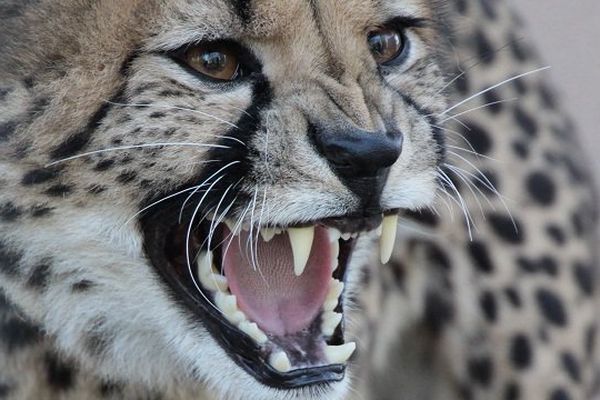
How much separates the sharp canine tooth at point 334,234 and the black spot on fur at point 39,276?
41cm

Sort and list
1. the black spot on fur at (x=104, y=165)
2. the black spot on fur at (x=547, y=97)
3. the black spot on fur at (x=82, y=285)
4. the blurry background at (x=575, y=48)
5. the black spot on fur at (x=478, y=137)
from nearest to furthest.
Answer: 1. the black spot on fur at (x=104, y=165)
2. the black spot on fur at (x=82, y=285)
3. the black spot on fur at (x=478, y=137)
4. the black spot on fur at (x=547, y=97)
5. the blurry background at (x=575, y=48)

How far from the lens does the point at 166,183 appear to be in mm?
2057

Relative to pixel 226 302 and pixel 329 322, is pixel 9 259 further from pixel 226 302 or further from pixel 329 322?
pixel 329 322

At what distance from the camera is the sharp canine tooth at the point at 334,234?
214 centimetres

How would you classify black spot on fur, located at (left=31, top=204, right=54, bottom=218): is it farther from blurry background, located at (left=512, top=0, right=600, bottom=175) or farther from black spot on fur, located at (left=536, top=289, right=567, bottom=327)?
blurry background, located at (left=512, top=0, right=600, bottom=175)

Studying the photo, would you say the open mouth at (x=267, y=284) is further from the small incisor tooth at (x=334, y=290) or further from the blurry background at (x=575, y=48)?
the blurry background at (x=575, y=48)

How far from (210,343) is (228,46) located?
43cm

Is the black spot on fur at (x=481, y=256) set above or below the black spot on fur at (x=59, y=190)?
below

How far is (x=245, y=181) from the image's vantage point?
2.02 metres

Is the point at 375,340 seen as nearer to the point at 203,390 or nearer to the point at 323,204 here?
the point at 203,390

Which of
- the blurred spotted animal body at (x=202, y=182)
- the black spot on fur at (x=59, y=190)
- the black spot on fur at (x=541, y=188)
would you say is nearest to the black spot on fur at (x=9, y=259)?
the blurred spotted animal body at (x=202, y=182)

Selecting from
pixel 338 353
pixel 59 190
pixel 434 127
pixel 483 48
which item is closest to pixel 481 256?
pixel 483 48

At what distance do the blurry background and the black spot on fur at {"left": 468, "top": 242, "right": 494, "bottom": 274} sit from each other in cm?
169

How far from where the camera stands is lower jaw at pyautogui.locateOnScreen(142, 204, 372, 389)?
6.92 feet
